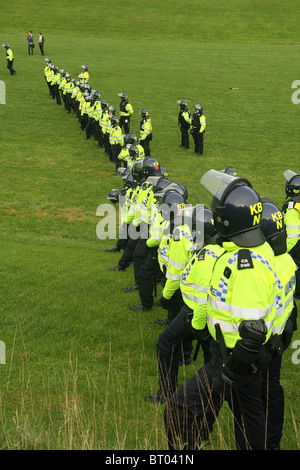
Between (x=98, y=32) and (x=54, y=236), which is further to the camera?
(x=98, y=32)

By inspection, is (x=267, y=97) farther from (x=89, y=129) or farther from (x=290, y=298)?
(x=290, y=298)

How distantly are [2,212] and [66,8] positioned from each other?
163 feet

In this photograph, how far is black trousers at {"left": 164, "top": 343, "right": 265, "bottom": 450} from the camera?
12.1ft

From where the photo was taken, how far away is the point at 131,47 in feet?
143

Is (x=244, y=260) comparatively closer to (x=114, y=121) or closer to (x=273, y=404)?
(x=273, y=404)

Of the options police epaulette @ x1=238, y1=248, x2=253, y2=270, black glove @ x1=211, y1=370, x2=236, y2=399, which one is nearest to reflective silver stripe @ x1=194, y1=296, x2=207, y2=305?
black glove @ x1=211, y1=370, x2=236, y2=399

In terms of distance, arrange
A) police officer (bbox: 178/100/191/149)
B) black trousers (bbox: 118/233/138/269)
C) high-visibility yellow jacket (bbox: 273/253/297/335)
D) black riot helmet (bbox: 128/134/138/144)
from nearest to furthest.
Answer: high-visibility yellow jacket (bbox: 273/253/297/335) → black trousers (bbox: 118/233/138/269) → black riot helmet (bbox: 128/134/138/144) → police officer (bbox: 178/100/191/149)

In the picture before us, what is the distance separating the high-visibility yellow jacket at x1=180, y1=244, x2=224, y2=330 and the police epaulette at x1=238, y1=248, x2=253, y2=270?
1.16m

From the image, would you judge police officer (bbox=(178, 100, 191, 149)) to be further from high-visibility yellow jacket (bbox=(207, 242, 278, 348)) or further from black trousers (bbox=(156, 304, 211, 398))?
high-visibility yellow jacket (bbox=(207, 242, 278, 348))

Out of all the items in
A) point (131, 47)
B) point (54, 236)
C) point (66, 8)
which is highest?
point (66, 8)

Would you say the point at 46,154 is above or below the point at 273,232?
below

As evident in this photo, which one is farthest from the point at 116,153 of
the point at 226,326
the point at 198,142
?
the point at 226,326
